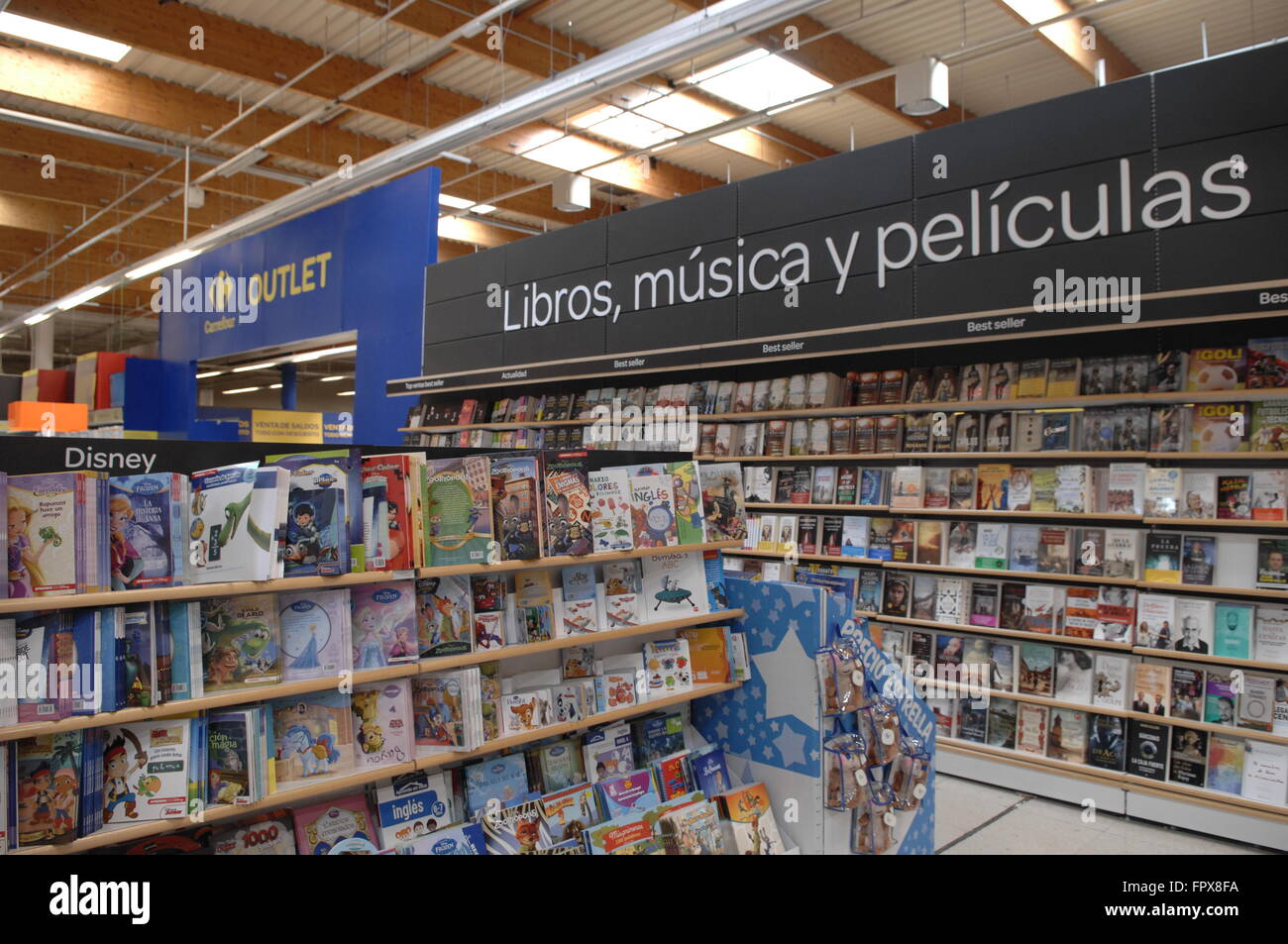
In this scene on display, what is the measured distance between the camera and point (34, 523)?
7.01 feet

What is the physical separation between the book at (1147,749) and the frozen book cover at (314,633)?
3991mm

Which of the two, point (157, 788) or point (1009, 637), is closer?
point (157, 788)

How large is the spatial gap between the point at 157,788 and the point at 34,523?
723mm

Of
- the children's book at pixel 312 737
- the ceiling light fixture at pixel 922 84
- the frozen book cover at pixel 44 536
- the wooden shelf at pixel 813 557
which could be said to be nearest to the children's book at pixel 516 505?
the children's book at pixel 312 737

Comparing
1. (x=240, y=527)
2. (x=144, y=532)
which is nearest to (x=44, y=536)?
(x=144, y=532)

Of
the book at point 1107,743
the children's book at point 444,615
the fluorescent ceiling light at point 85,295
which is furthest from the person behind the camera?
the fluorescent ceiling light at point 85,295

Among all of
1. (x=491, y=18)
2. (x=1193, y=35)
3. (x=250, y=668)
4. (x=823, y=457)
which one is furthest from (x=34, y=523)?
(x=1193, y=35)

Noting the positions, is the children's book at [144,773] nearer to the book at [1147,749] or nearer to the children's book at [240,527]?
the children's book at [240,527]

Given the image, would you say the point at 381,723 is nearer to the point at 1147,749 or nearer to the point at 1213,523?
the point at 1147,749

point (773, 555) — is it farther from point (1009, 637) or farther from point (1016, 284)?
point (1016, 284)

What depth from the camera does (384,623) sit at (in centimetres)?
273

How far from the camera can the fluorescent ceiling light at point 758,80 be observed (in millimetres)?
7426

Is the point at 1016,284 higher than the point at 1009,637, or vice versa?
the point at 1016,284

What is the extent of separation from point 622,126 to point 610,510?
688 cm
